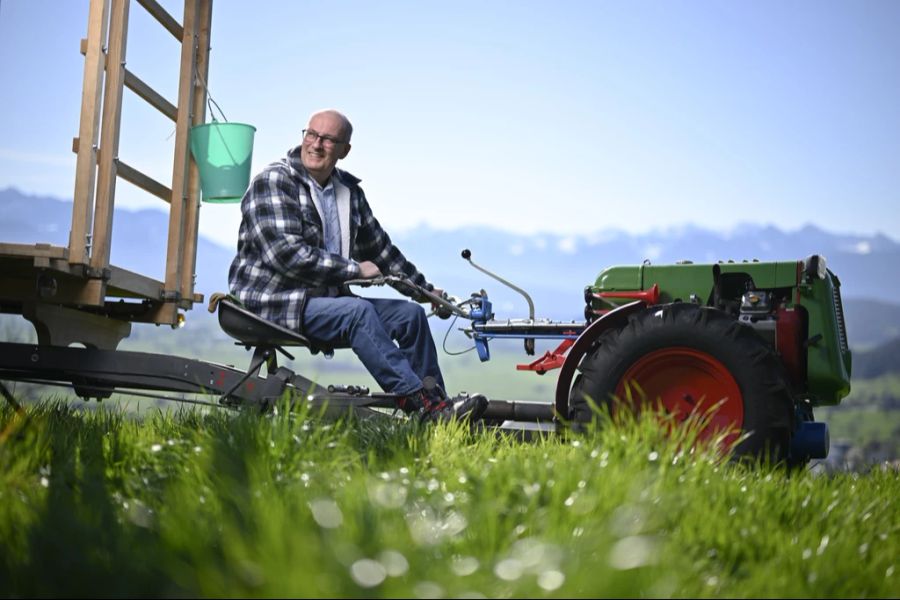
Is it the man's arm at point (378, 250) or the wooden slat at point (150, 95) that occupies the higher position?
the wooden slat at point (150, 95)

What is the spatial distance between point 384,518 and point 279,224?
7.67ft

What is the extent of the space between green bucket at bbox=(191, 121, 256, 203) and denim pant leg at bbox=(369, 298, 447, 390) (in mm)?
1278

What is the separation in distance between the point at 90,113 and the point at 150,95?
1.75ft

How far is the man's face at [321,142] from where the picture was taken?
4.61 meters

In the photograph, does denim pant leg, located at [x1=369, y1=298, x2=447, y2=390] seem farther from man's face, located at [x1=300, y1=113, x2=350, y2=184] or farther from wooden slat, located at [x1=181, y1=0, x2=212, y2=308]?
wooden slat, located at [x1=181, y1=0, x2=212, y2=308]

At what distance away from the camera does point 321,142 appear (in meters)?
4.62

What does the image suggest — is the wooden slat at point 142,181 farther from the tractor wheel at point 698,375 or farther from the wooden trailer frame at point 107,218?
the tractor wheel at point 698,375

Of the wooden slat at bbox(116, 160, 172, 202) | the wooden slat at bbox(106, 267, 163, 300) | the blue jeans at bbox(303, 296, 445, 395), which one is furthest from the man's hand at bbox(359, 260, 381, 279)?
the wooden slat at bbox(116, 160, 172, 202)

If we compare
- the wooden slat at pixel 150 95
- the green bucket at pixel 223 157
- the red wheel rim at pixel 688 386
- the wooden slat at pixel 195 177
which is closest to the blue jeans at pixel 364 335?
the red wheel rim at pixel 688 386

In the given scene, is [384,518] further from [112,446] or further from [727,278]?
[727,278]

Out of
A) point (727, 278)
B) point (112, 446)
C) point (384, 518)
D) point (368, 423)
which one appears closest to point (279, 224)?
point (368, 423)

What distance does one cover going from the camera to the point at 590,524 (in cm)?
234

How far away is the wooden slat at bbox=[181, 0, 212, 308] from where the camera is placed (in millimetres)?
5450

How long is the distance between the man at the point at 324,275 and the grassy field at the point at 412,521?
64 cm
